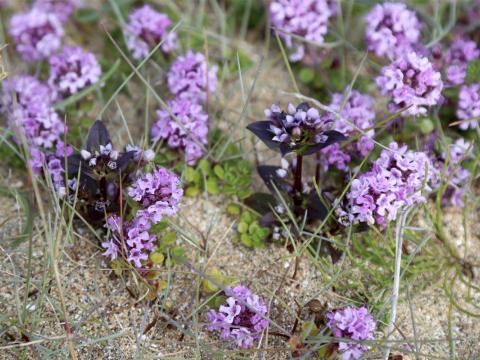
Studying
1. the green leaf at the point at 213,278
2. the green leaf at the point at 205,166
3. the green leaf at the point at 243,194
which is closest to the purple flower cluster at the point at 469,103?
the green leaf at the point at 243,194

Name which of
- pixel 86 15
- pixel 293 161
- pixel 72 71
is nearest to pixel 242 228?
pixel 293 161

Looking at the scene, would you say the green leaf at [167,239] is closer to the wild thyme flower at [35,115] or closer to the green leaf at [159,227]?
the green leaf at [159,227]

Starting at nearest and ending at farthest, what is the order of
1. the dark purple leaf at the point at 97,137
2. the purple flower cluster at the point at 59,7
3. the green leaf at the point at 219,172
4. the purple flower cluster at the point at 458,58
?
1. the dark purple leaf at the point at 97,137
2. the green leaf at the point at 219,172
3. the purple flower cluster at the point at 458,58
4. the purple flower cluster at the point at 59,7

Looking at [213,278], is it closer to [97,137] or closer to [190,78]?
[97,137]

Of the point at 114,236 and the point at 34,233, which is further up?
the point at 114,236

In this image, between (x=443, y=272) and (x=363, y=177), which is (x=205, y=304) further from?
(x=443, y=272)

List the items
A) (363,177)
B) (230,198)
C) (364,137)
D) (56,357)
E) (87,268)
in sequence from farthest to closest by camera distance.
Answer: (230,198)
(364,137)
(87,268)
(363,177)
(56,357)

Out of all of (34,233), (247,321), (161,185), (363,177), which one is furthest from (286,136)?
(34,233)
